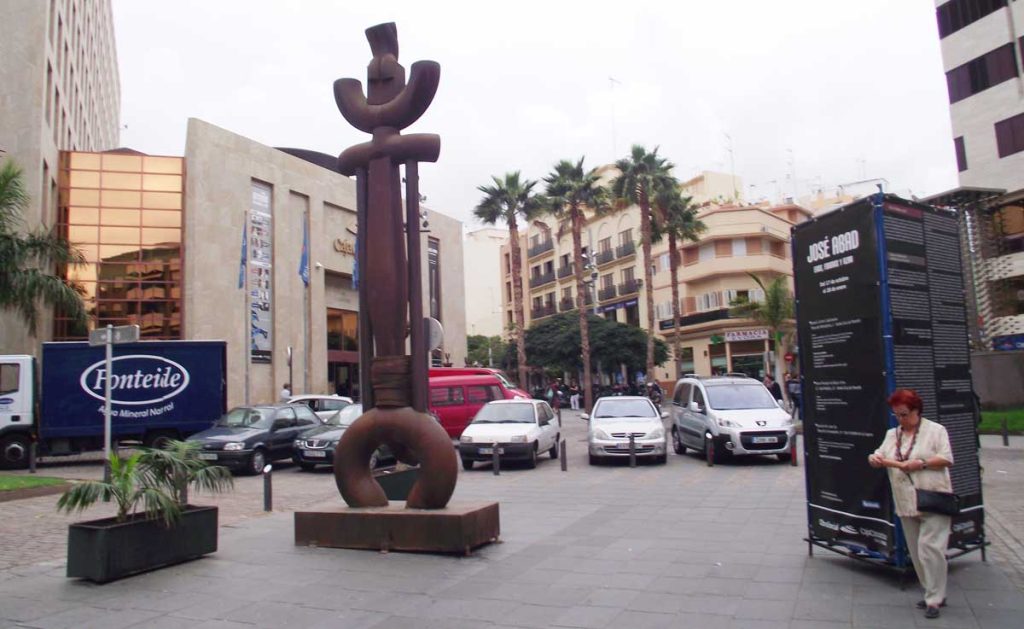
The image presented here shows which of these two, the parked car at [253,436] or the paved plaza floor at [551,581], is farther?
the parked car at [253,436]

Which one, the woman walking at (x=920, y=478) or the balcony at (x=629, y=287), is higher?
the balcony at (x=629, y=287)

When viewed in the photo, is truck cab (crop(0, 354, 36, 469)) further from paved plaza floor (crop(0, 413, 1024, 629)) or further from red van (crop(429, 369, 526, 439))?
red van (crop(429, 369, 526, 439))

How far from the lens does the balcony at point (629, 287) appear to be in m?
56.8

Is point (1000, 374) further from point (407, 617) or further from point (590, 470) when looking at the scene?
point (407, 617)

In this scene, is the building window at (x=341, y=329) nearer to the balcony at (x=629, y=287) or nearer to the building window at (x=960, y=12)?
the balcony at (x=629, y=287)

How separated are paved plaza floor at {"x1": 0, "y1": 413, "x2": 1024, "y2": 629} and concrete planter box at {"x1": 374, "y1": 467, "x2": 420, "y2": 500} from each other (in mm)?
1352

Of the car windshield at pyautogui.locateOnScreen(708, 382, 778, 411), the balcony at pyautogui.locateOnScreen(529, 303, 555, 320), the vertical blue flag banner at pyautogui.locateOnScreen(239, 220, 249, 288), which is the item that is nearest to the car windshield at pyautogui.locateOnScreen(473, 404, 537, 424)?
the car windshield at pyautogui.locateOnScreen(708, 382, 778, 411)

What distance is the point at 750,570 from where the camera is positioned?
22.2 ft

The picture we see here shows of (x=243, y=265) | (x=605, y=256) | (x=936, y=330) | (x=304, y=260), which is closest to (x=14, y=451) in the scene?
(x=243, y=265)

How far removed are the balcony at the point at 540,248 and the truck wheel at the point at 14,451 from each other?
54944 mm

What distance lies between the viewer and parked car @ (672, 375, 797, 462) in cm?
1519

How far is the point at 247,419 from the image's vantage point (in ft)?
56.2

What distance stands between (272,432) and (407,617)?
1218 cm

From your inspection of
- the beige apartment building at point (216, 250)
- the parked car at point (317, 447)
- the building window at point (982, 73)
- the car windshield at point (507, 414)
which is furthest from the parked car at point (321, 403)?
the building window at point (982, 73)
